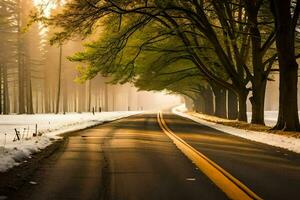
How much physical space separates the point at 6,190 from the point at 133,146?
24.3 ft

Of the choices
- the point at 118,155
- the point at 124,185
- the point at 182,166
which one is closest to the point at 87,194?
the point at 124,185

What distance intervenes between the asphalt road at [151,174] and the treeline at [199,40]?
809 centimetres

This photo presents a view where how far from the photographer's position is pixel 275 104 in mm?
134500

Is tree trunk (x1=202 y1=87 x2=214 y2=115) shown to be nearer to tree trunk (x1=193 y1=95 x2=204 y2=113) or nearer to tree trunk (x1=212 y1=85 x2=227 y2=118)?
tree trunk (x1=212 y1=85 x2=227 y2=118)

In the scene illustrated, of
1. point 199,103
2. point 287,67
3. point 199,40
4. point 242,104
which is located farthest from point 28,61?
point 287,67

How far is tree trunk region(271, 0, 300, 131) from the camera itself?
67.4ft

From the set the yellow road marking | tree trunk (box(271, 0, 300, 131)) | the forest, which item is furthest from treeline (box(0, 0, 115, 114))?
the yellow road marking

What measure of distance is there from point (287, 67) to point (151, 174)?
13211mm

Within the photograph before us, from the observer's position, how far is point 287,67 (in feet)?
68.1

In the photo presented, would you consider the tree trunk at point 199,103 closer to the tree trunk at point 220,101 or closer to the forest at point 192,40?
the forest at point 192,40

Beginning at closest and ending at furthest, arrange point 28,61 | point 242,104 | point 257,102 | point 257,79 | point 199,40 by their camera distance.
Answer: point 257,79
point 257,102
point 242,104
point 199,40
point 28,61

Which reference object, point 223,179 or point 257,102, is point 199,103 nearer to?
point 257,102

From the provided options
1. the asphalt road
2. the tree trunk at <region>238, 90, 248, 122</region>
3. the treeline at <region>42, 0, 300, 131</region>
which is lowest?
the asphalt road

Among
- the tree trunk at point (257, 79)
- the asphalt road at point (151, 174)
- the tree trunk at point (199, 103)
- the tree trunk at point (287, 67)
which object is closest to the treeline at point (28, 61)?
the tree trunk at point (199, 103)
